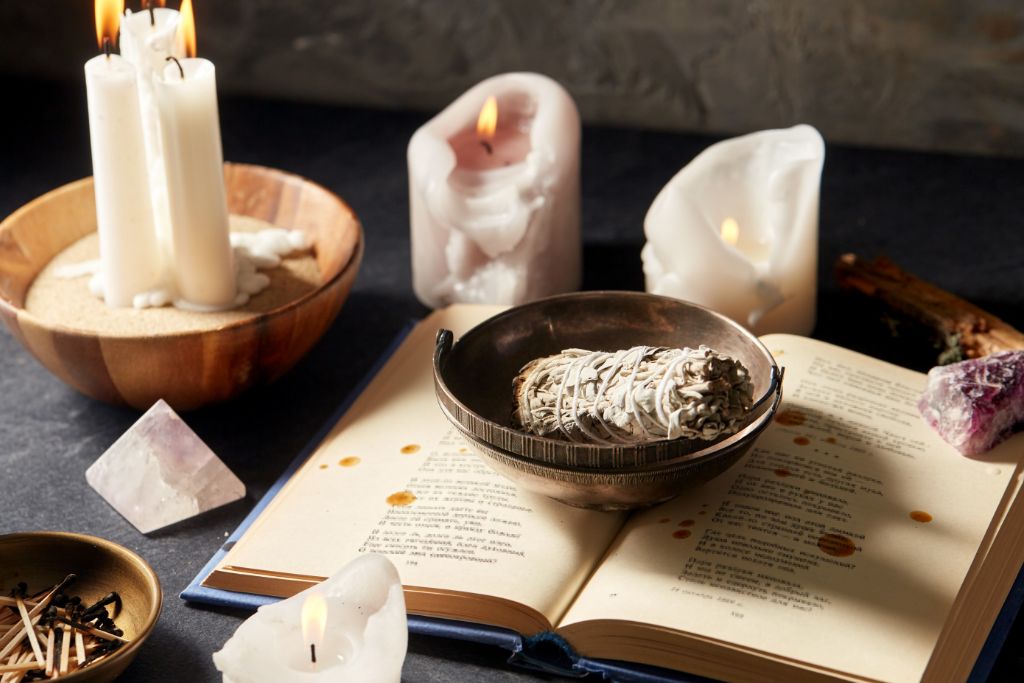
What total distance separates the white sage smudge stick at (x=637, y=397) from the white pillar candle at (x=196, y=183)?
0.28 m

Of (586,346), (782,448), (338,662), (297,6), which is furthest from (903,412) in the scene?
(297,6)

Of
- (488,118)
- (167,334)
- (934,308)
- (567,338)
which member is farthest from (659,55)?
(167,334)

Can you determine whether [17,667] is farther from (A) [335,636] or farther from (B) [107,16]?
(B) [107,16]

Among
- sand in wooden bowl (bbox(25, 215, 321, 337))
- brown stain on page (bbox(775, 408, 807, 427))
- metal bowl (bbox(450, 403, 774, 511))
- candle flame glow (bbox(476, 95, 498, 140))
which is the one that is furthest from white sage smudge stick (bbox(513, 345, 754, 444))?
candle flame glow (bbox(476, 95, 498, 140))

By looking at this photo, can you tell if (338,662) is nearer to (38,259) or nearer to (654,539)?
(654,539)

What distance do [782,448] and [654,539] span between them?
0.41 ft

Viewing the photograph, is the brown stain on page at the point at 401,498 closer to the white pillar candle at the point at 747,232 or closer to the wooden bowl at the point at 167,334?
the wooden bowl at the point at 167,334

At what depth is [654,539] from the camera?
0.75m

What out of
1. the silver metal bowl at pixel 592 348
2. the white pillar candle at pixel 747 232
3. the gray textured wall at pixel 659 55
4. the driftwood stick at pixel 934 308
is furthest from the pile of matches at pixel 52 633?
the gray textured wall at pixel 659 55

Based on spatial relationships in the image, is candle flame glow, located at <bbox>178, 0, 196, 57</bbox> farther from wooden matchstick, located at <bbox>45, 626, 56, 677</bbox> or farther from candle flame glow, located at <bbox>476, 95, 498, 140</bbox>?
wooden matchstick, located at <bbox>45, 626, 56, 677</bbox>

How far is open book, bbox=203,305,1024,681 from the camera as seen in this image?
677 mm

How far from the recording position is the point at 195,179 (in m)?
0.90

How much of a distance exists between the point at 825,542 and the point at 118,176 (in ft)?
1.76

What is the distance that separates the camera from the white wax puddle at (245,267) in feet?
3.07
